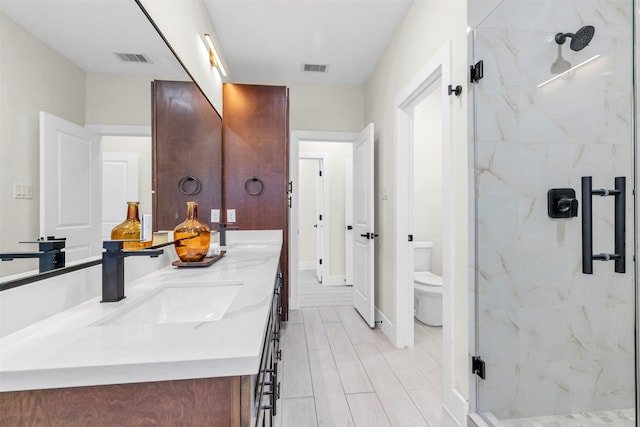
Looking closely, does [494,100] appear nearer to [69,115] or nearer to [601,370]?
[601,370]

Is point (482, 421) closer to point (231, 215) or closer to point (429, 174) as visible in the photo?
point (231, 215)

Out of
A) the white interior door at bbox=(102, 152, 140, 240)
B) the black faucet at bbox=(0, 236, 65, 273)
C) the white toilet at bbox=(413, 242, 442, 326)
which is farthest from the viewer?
the white toilet at bbox=(413, 242, 442, 326)

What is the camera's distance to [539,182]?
160cm

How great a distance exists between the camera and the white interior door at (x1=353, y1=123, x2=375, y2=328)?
3.02 meters

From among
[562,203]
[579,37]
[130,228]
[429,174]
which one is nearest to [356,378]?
[562,203]

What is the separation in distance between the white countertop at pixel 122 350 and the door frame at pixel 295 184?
2.56 metres

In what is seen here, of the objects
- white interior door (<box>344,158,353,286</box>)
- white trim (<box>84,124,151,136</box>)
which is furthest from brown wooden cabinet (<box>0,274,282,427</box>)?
white interior door (<box>344,158,353,286</box>)

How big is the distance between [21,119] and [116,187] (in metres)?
0.41

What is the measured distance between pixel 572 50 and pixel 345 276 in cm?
390

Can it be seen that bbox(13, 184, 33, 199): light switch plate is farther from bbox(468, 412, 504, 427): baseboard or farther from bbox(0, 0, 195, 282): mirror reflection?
bbox(468, 412, 504, 427): baseboard

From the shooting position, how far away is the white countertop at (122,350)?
521 mm

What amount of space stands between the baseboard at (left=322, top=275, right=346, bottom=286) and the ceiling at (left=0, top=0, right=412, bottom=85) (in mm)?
2839

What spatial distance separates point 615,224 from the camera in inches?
54.4

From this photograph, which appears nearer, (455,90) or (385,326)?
(455,90)
